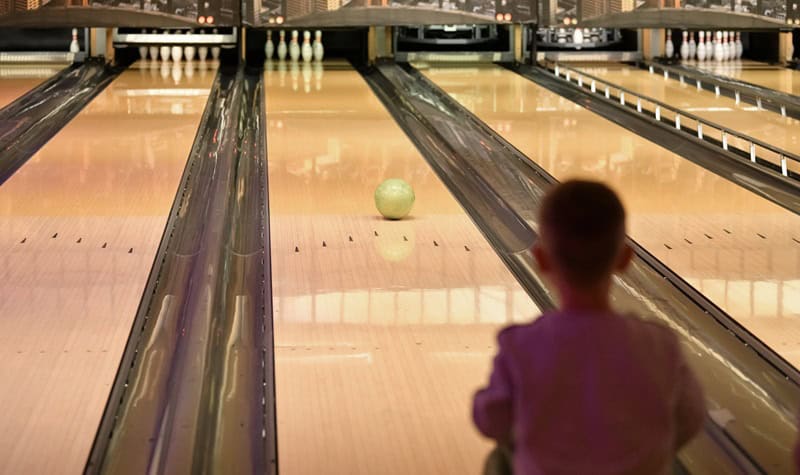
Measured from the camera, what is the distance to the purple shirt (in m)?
1.16

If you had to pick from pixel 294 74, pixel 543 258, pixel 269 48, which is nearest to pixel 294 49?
pixel 269 48

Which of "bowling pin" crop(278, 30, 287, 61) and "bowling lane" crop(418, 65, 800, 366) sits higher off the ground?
"bowling pin" crop(278, 30, 287, 61)

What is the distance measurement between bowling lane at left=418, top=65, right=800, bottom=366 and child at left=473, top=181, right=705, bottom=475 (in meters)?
1.98

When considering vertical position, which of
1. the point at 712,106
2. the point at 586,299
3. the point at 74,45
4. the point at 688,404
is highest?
the point at 74,45

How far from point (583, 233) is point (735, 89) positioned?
762 centimetres

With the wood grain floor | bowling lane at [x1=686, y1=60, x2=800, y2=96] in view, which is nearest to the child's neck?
the wood grain floor

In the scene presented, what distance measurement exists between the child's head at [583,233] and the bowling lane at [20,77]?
6.66 m

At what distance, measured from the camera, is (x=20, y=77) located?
8.88 m

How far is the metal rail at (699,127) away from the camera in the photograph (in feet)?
19.0

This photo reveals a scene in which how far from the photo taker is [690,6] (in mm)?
9547

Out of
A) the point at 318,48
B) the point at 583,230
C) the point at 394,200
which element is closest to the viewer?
the point at 583,230

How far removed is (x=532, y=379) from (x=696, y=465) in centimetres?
138

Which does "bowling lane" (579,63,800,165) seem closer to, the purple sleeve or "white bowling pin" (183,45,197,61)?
"white bowling pin" (183,45,197,61)

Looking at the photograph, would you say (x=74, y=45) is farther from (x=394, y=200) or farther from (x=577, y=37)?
(x=394, y=200)
